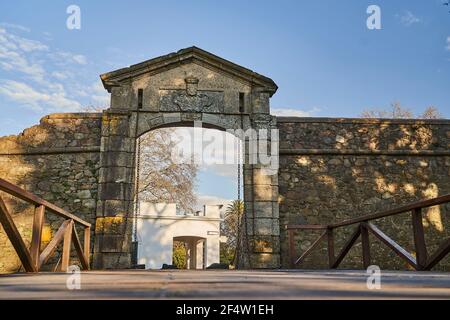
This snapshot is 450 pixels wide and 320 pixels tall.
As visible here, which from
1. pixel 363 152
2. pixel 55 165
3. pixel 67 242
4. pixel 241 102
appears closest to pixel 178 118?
pixel 241 102

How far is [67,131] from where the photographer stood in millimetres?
8500

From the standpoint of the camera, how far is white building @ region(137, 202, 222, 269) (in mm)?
19031

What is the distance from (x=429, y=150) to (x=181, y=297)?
28.8 feet

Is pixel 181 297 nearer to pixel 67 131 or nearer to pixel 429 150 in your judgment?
pixel 67 131

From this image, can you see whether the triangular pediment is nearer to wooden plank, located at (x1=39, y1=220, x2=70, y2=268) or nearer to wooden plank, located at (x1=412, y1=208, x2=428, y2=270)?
wooden plank, located at (x1=39, y1=220, x2=70, y2=268)

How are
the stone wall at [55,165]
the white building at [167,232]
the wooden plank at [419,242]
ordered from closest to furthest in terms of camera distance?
1. the wooden plank at [419,242]
2. the stone wall at [55,165]
3. the white building at [167,232]

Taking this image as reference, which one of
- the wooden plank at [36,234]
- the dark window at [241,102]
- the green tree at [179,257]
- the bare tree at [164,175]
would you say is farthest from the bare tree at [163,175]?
the wooden plank at [36,234]

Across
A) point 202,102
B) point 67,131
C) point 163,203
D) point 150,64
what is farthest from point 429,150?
point 163,203

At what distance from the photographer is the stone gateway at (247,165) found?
318 inches

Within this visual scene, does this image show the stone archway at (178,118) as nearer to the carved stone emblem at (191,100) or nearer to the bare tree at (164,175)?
the carved stone emblem at (191,100)

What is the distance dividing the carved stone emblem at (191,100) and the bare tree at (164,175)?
34.3 ft

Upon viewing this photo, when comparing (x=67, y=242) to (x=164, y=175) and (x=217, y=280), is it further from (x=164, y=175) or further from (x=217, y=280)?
(x=164, y=175)

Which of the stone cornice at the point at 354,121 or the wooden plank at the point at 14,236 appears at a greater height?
the stone cornice at the point at 354,121

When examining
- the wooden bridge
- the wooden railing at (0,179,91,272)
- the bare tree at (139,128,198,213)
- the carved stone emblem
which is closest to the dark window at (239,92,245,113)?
the carved stone emblem
